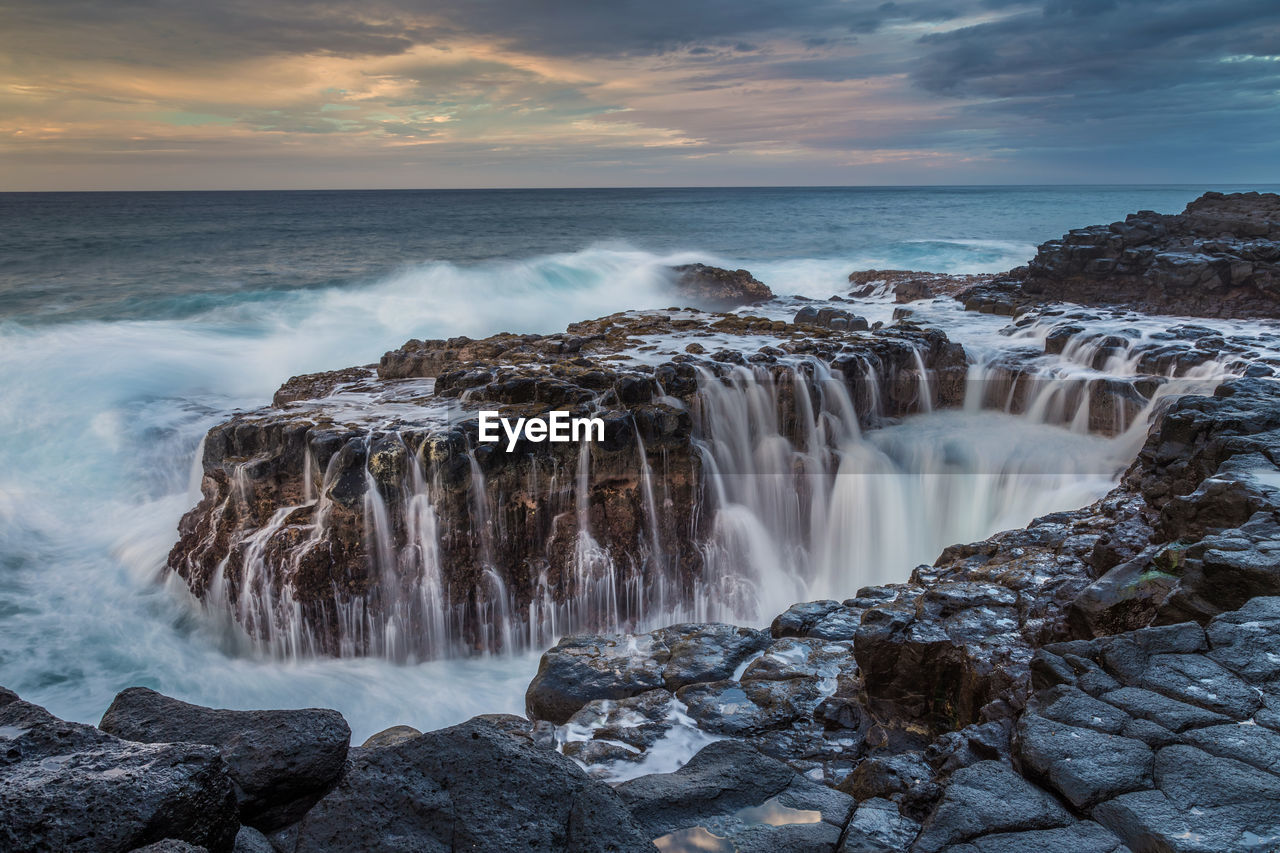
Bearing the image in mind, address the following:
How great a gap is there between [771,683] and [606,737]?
1.47m

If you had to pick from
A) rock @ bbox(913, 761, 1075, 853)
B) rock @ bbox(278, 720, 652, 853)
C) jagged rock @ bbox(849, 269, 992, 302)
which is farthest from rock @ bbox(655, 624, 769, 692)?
jagged rock @ bbox(849, 269, 992, 302)

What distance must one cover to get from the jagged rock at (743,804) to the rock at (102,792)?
2045 millimetres

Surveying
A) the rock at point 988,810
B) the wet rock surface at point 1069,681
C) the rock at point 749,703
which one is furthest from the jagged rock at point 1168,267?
the rock at point 988,810

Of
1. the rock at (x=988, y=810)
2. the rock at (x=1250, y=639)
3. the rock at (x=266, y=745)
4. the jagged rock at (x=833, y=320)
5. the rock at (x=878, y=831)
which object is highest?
the jagged rock at (x=833, y=320)

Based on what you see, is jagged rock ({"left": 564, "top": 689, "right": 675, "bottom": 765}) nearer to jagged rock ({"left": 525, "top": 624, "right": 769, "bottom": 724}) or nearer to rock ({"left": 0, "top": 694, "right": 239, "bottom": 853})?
jagged rock ({"left": 525, "top": 624, "right": 769, "bottom": 724})

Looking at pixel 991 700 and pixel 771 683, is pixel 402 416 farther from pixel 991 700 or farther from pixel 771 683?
pixel 991 700

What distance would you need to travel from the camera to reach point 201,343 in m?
22.6

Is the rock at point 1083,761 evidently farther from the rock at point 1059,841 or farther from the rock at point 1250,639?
the rock at point 1250,639

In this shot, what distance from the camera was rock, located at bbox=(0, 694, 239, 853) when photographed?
2527mm

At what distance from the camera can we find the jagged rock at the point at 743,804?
3789mm

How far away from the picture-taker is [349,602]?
9.99 meters

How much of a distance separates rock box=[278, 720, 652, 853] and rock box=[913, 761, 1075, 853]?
4.69ft

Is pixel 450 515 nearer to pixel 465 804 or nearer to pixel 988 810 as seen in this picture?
pixel 465 804

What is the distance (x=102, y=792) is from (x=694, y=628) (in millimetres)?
5263
